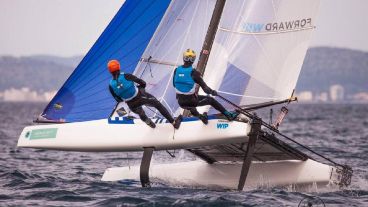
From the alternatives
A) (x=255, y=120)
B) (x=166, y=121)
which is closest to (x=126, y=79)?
(x=166, y=121)

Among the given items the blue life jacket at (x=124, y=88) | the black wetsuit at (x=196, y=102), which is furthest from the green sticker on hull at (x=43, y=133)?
the black wetsuit at (x=196, y=102)

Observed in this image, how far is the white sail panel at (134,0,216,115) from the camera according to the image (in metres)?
13.4

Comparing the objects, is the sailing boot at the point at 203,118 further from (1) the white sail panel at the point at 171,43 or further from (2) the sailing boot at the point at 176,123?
(1) the white sail panel at the point at 171,43

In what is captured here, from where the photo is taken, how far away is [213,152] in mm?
13633

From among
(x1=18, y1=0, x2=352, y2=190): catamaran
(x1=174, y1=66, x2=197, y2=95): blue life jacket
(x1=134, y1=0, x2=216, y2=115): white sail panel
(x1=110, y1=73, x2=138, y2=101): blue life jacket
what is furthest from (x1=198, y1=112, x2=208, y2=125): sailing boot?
(x1=134, y1=0, x2=216, y2=115): white sail panel

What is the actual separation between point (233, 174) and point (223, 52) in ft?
7.37

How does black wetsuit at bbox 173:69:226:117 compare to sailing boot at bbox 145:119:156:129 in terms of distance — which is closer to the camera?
black wetsuit at bbox 173:69:226:117

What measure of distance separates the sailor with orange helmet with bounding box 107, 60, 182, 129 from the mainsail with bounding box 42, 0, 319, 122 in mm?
1266

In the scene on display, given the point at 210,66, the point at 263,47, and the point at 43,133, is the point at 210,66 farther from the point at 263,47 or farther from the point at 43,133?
the point at 43,133

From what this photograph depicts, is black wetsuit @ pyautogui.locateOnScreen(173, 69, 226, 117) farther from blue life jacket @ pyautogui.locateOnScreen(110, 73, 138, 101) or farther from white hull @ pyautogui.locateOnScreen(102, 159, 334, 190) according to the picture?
white hull @ pyautogui.locateOnScreen(102, 159, 334, 190)

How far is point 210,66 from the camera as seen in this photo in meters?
13.0

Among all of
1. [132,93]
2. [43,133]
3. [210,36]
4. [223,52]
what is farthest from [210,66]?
[43,133]

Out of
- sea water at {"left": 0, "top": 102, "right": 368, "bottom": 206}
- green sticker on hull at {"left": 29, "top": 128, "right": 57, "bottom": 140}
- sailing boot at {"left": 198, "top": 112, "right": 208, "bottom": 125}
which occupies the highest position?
sailing boot at {"left": 198, "top": 112, "right": 208, "bottom": 125}

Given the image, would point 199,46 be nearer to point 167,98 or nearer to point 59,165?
point 167,98
